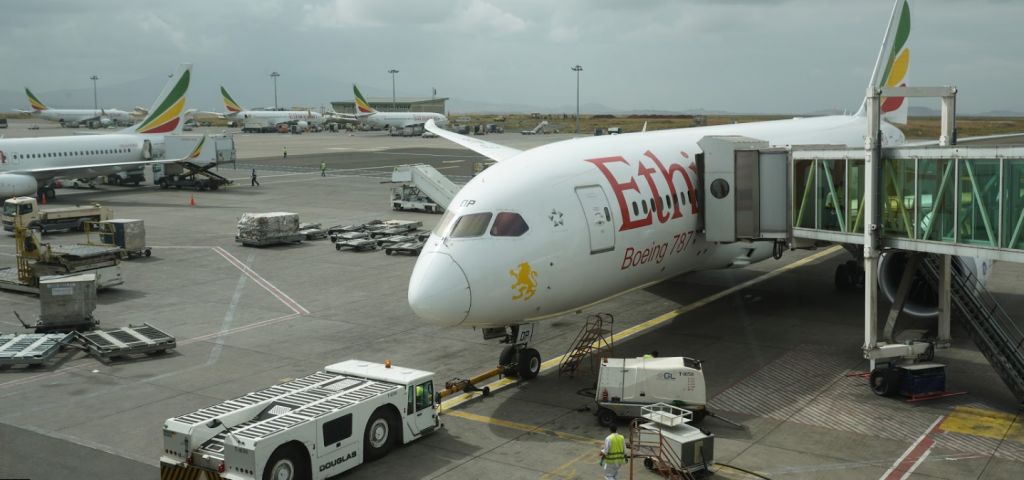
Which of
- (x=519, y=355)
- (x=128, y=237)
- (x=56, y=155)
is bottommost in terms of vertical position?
(x=519, y=355)

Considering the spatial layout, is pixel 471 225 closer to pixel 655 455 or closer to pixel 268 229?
pixel 655 455

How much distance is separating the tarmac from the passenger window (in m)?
0.80

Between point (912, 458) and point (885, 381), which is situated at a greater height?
point (885, 381)

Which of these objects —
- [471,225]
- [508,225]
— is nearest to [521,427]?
[508,225]

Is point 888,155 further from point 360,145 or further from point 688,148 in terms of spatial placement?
point 360,145

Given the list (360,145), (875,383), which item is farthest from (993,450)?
(360,145)

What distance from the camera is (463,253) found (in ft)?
64.9

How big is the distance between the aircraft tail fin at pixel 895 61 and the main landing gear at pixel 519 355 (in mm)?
24158

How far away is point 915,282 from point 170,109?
6116cm

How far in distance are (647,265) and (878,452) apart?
8.17 m

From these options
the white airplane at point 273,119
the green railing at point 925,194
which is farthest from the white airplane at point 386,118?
the green railing at point 925,194

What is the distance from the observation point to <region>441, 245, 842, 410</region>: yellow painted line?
21.4 metres

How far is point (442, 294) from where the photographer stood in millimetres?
19094

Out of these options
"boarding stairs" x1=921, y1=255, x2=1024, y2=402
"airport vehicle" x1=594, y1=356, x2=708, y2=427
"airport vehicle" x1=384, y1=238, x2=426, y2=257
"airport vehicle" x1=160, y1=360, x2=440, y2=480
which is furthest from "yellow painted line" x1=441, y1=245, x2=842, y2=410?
"airport vehicle" x1=384, y1=238, x2=426, y2=257
